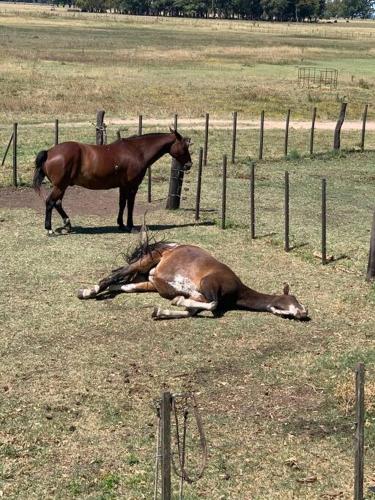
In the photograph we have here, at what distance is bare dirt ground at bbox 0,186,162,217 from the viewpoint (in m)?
17.0

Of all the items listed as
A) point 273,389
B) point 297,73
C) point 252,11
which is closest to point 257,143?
point 273,389

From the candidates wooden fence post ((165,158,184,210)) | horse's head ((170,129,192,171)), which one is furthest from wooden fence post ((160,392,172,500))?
wooden fence post ((165,158,184,210))

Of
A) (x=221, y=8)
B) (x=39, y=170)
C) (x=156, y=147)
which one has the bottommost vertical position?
(x=39, y=170)

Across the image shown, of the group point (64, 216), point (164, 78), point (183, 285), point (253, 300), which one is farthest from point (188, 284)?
point (164, 78)

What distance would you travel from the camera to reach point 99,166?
14945mm

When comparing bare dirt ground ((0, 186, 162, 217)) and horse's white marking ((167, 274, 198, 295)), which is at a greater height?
horse's white marking ((167, 274, 198, 295))

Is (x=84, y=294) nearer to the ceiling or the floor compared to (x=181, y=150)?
nearer to the floor

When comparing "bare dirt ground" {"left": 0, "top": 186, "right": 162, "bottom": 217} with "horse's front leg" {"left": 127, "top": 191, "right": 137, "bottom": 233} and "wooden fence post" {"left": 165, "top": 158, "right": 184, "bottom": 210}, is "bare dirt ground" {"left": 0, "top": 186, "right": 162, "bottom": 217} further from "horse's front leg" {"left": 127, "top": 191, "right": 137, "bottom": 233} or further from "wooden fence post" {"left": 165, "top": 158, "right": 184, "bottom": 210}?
"horse's front leg" {"left": 127, "top": 191, "right": 137, "bottom": 233}

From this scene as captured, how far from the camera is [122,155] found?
1508cm

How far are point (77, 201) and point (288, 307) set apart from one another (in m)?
8.43

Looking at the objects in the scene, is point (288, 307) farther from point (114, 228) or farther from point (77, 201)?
point (77, 201)

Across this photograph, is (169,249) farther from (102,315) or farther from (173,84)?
(173,84)

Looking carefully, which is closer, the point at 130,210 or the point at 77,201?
the point at 130,210

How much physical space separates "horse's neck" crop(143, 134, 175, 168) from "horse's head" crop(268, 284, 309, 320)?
5.41 m
